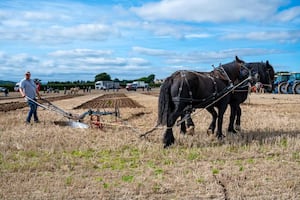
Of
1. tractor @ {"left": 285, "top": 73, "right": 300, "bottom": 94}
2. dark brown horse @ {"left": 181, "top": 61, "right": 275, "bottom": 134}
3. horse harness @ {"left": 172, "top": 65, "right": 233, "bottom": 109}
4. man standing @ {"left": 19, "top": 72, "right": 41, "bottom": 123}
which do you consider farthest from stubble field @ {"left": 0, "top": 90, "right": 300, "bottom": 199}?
tractor @ {"left": 285, "top": 73, "right": 300, "bottom": 94}

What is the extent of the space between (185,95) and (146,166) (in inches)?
103

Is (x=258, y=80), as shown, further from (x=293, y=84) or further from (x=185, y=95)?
(x=293, y=84)

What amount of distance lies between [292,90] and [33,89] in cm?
2954

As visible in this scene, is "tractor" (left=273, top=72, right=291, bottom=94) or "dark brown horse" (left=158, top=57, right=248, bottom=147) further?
"tractor" (left=273, top=72, right=291, bottom=94)

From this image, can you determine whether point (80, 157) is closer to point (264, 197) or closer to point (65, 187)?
point (65, 187)

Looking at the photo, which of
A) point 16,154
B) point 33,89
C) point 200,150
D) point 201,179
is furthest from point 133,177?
point 33,89

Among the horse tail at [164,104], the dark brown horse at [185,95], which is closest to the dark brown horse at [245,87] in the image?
the dark brown horse at [185,95]

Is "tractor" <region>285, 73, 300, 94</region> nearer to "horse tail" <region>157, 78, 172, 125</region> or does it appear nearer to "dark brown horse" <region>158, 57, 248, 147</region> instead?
"dark brown horse" <region>158, 57, 248, 147</region>

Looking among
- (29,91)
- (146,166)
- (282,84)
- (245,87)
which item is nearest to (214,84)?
(245,87)

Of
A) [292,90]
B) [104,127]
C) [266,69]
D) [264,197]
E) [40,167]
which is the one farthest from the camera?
[292,90]

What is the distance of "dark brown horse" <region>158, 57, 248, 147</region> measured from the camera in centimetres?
855

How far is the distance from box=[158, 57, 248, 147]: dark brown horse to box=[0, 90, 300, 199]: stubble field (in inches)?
25.9

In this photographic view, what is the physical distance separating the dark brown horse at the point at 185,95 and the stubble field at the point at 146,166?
658 millimetres

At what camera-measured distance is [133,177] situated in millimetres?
5891
